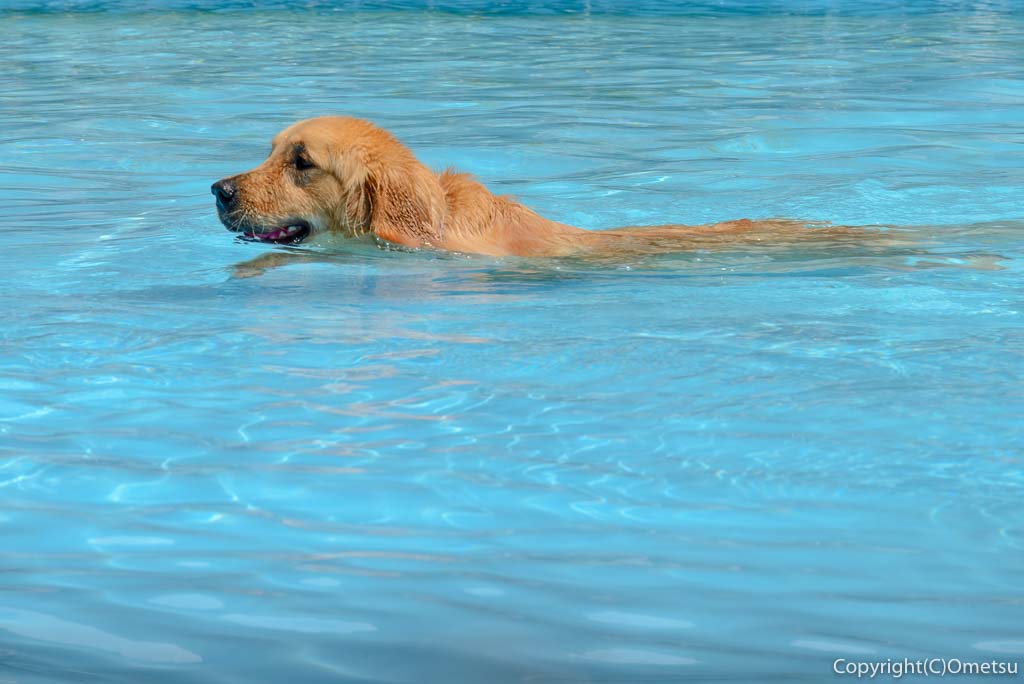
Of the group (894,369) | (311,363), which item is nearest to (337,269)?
(311,363)

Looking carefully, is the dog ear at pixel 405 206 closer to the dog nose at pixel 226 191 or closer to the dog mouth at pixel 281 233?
the dog mouth at pixel 281 233

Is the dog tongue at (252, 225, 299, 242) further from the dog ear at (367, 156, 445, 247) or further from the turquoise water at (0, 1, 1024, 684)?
the dog ear at (367, 156, 445, 247)

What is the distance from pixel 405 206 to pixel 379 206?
0.34 ft

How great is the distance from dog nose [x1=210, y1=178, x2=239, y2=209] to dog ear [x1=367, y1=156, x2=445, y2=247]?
0.54 meters

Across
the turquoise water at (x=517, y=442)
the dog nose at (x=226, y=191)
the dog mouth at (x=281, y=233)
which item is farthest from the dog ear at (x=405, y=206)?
the dog nose at (x=226, y=191)

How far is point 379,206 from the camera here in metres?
6.03

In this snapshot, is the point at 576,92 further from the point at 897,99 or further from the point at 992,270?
the point at 992,270

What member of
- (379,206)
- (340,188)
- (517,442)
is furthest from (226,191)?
(517,442)

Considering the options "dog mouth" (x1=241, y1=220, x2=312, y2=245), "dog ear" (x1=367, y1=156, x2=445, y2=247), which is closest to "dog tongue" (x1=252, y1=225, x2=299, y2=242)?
"dog mouth" (x1=241, y1=220, x2=312, y2=245)

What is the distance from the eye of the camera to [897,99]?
1132 centimetres

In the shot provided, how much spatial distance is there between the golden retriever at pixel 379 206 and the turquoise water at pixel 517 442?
0.45 feet

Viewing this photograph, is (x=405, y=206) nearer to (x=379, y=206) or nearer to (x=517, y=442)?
(x=379, y=206)

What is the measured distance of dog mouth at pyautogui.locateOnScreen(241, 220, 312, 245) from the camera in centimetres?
620

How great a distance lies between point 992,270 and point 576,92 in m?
6.43
